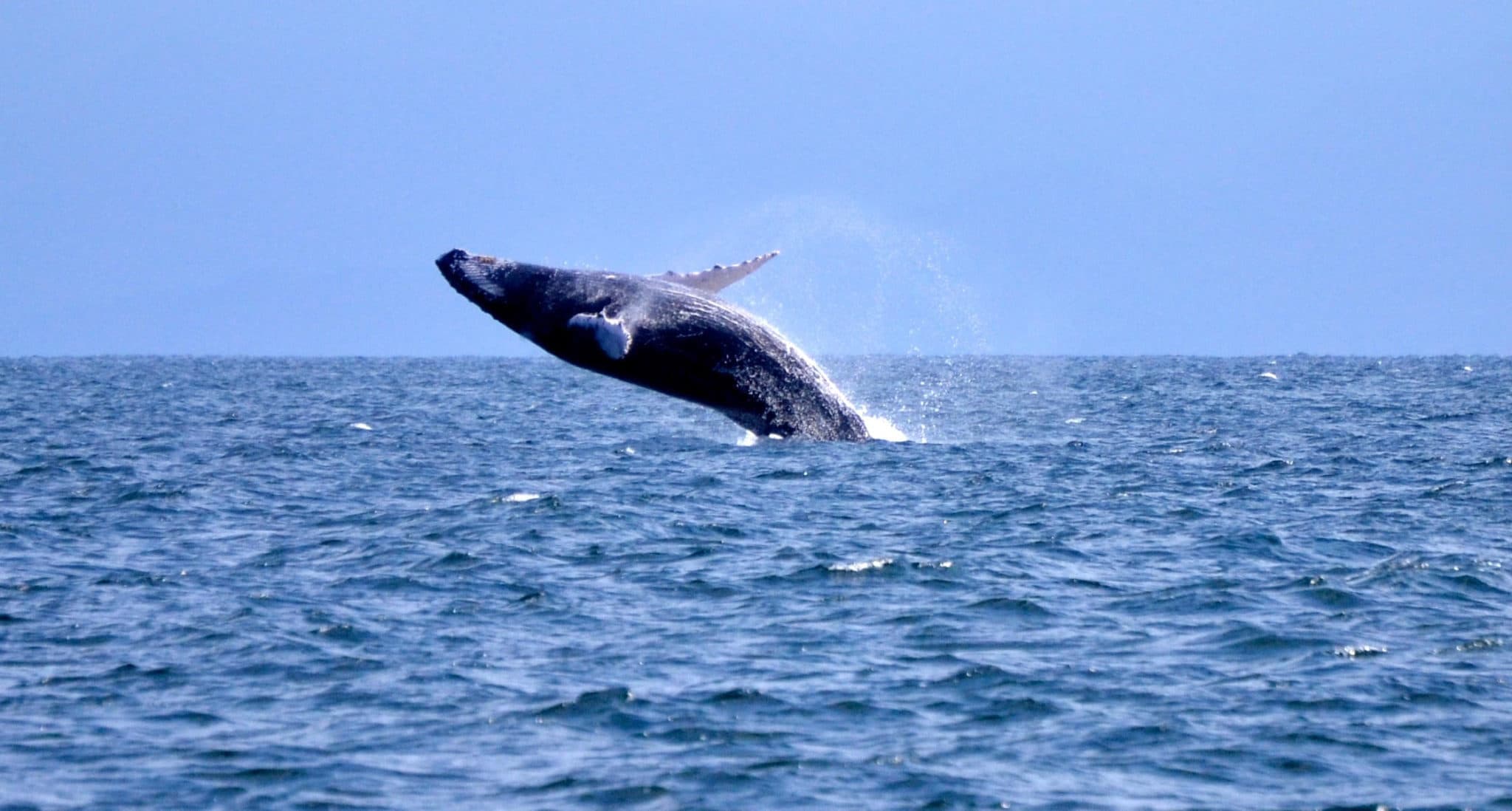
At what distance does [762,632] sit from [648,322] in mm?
5737

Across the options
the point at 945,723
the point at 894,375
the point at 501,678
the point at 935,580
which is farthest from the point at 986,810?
the point at 894,375

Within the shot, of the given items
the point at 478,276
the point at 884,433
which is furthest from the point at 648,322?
the point at 884,433

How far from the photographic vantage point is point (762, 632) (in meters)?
13.6

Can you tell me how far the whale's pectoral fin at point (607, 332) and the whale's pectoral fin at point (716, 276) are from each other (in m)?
1.15

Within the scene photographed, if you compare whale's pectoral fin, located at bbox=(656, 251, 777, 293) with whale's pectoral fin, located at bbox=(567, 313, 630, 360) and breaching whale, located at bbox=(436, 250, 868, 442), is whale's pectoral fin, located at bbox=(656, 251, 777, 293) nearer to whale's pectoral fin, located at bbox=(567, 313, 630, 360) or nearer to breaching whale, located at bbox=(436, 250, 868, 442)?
breaching whale, located at bbox=(436, 250, 868, 442)

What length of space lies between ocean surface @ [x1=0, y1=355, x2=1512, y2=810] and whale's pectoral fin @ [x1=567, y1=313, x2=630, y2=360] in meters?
2.08

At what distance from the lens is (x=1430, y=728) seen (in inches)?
437

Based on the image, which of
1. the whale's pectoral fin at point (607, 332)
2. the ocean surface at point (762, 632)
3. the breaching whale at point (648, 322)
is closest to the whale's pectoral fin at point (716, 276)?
the breaching whale at point (648, 322)

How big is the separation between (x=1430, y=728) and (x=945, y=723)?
314 cm

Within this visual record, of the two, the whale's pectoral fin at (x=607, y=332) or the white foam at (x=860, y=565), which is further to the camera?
the whale's pectoral fin at (x=607, y=332)

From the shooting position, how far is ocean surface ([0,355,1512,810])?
10.2 meters

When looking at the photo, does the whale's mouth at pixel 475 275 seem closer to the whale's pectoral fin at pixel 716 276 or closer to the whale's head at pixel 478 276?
the whale's head at pixel 478 276

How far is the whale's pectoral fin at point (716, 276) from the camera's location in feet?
61.6

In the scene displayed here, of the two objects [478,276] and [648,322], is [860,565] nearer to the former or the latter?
[648,322]
